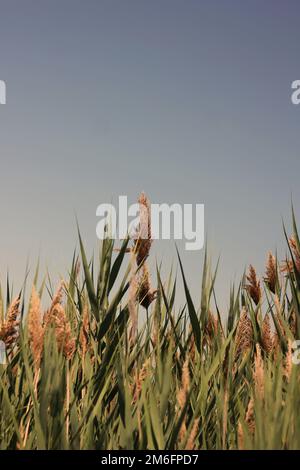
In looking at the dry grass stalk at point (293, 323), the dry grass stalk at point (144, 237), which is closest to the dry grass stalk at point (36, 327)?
the dry grass stalk at point (144, 237)

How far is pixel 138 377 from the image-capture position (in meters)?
2.52

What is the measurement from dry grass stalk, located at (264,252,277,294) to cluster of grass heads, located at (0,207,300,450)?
0.01 metres

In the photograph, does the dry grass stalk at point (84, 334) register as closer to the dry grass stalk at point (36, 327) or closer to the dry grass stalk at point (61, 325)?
the dry grass stalk at point (61, 325)

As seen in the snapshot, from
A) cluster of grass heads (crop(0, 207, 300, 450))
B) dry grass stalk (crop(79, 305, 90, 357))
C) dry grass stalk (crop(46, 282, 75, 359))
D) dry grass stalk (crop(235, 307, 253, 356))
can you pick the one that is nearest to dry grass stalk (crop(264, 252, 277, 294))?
cluster of grass heads (crop(0, 207, 300, 450))

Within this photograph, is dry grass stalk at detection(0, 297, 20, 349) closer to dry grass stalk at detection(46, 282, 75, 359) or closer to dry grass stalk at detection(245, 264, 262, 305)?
dry grass stalk at detection(46, 282, 75, 359)

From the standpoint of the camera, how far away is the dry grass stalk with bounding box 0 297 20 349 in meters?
2.38

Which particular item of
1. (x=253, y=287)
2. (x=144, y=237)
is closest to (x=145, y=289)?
(x=144, y=237)

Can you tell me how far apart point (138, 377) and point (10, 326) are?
1.66 feet

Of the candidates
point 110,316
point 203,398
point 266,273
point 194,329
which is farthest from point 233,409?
point 266,273
